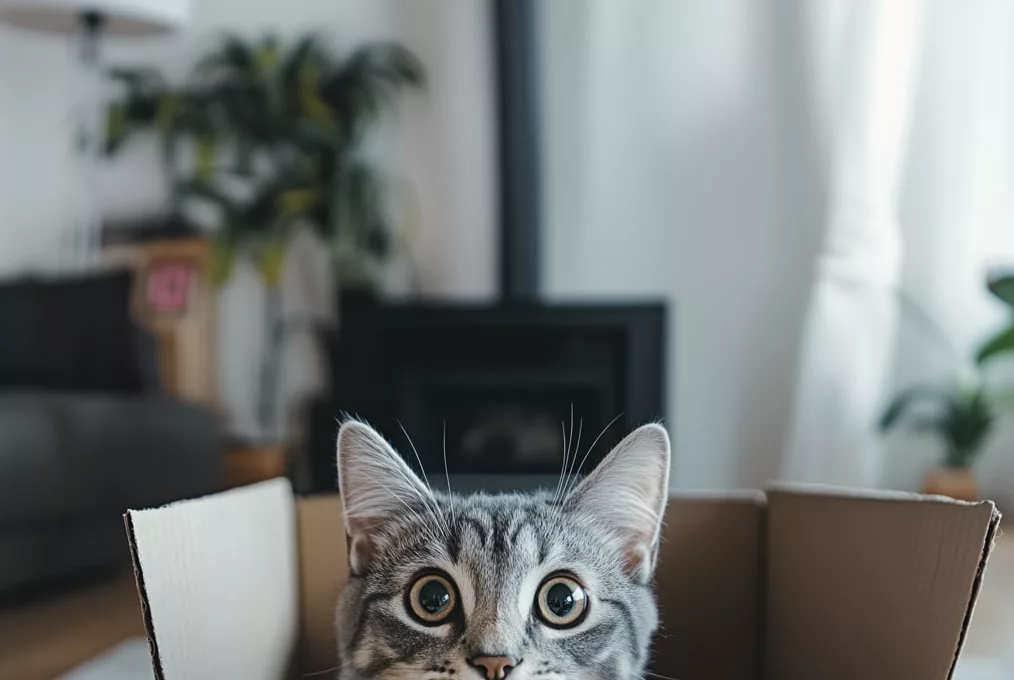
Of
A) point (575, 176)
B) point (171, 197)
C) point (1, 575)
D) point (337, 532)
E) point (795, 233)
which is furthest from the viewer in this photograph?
point (171, 197)

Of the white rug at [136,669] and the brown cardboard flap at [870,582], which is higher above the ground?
the brown cardboard flap at [870,582]

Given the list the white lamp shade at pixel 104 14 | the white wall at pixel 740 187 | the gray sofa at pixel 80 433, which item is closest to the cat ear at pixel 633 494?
the gray sofa at pixel 80 433

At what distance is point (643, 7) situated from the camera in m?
2.21

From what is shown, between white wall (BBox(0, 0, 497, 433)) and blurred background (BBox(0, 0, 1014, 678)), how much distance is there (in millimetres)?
11

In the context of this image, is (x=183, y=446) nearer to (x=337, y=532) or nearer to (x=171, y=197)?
(x=171, y=197)

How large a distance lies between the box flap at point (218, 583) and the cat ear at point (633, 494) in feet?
0.61

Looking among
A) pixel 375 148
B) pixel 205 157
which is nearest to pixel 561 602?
pixel 375 148

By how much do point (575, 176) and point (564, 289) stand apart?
295 millimetres

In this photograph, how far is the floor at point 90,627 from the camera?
1220 mm

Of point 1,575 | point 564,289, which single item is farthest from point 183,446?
point 564,289

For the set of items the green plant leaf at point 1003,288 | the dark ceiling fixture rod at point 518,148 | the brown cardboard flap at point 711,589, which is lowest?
the brown cardboard flap at point 711,589

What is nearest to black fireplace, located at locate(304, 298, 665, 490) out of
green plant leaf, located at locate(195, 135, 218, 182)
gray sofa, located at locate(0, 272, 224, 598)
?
gray sofa, located at locate(0, 272, 224, 598)

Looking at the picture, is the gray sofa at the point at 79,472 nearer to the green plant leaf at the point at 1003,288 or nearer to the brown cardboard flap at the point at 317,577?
the brown cardboard flap at the point at 317,577

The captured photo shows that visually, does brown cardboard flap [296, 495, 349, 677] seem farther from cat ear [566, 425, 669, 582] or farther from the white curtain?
the white curtain
